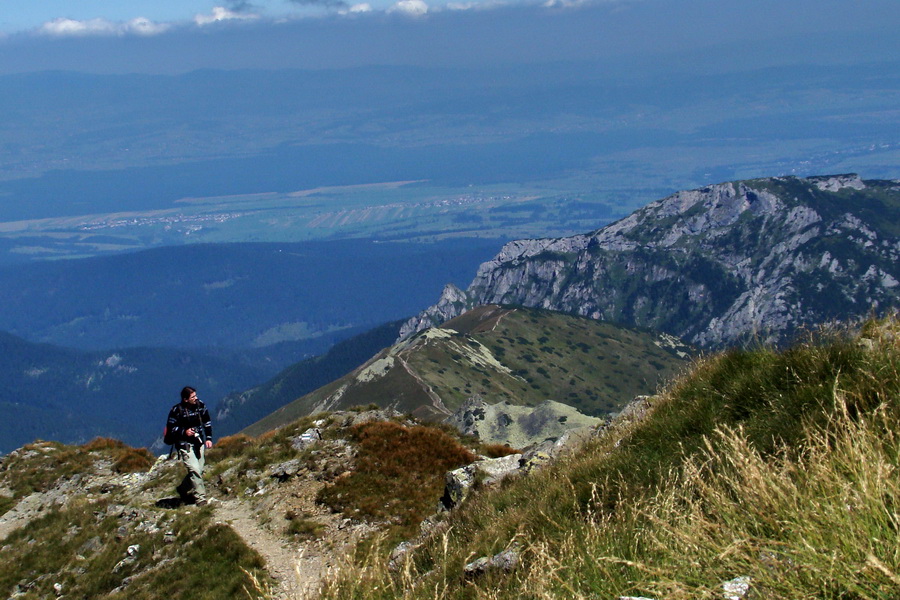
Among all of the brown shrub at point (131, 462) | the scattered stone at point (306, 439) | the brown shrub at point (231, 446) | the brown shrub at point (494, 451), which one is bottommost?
the brown shrub at point (131, 462)

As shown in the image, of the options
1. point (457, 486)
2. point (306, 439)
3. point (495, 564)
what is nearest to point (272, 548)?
point (457, 486)

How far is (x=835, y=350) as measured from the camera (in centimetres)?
1003

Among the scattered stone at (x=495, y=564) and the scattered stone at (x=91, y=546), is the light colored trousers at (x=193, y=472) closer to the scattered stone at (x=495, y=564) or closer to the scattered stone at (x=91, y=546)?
the scattered stone at (x=91, y=546)

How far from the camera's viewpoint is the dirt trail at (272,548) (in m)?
16.8

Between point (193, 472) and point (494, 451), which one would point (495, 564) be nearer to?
point (193, 472)

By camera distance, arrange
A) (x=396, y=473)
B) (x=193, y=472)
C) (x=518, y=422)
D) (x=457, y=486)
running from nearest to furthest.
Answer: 1. (x=457, y=486)
2. (x=193, y=472)
3. (x=396, y=473)
4. (x=518, y=422)

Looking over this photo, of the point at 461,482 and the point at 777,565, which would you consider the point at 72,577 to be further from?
the point at 777,565

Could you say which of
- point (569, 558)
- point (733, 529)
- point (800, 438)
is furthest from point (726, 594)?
point (800, 438)

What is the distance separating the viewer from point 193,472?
73.2 feet

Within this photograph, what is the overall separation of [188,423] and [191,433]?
331mm

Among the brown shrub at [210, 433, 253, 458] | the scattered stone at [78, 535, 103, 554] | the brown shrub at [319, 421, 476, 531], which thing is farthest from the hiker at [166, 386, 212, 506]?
the brown shrub at [210, 433, 253, 458]

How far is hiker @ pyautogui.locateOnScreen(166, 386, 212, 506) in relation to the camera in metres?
21.5

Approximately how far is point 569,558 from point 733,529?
168cm

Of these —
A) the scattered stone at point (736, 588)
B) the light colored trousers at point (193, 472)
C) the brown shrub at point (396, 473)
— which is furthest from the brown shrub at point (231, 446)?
the scattered stone at point (736, 588)
